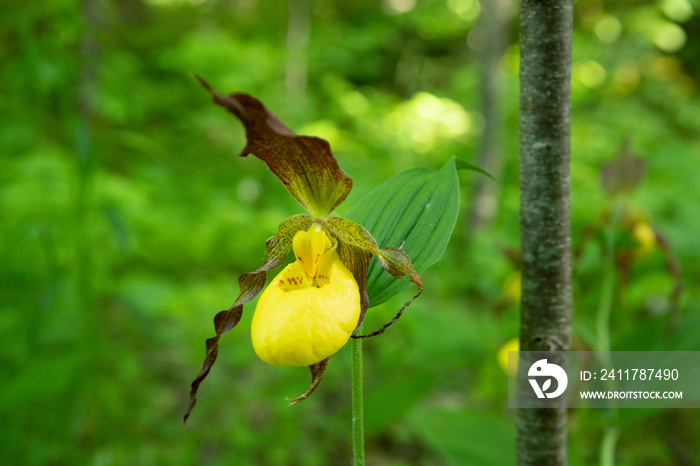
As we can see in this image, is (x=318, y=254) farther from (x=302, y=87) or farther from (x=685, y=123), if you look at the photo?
(x=685, y=123)

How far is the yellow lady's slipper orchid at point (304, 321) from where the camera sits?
0.46 metres

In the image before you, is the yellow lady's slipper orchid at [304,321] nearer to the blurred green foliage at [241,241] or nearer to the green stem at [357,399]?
the green stem at [357,399]

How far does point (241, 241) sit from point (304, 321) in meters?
1.51

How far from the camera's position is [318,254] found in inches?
22.3

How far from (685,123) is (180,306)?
147 inches

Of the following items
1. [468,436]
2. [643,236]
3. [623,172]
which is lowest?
[468,436]

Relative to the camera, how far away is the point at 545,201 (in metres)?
0.60

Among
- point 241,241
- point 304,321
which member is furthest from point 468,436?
point 241,241

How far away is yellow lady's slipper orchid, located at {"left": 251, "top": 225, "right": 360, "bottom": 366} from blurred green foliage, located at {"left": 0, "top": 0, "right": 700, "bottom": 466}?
610 mm

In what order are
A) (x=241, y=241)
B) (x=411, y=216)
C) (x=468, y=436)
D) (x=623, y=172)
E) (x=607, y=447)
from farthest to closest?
(x=241, y=241)
(x=623, y=172)
(x=468, y=436)
(x=607, y=447)
(x=411, y=216)

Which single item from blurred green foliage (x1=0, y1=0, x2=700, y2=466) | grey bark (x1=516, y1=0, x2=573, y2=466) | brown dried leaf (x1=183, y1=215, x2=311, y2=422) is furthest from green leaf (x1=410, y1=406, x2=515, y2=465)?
brown dried leaf (x1=183, y1=215, x2=311, y2=422)
